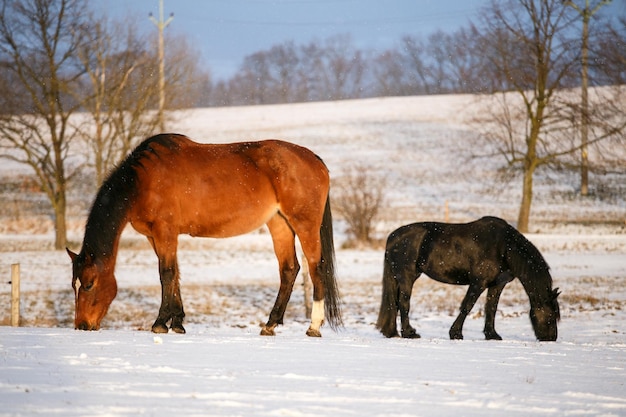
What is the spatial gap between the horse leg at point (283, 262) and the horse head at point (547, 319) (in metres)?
3.09

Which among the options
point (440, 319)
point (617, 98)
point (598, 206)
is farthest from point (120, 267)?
point (598, 206)

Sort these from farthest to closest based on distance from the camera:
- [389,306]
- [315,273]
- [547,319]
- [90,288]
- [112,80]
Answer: [112,80] → [389,306] → [547,319] → [315,273] → [90,288]

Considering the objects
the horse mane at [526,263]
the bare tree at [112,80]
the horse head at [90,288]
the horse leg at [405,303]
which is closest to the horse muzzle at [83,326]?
the horse head at [90,288]

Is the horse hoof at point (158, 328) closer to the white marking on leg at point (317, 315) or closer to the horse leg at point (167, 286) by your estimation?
the horse leg at point (167, 286)

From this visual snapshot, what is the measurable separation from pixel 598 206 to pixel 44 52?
24.4 m

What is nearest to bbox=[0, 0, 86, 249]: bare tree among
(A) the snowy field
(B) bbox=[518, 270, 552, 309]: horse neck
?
(A) the snowy field

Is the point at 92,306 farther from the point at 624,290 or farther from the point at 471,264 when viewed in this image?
the point at 624,290

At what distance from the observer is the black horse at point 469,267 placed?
8867 millimetres

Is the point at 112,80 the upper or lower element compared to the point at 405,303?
→ upper

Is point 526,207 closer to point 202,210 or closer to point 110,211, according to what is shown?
point 202,210

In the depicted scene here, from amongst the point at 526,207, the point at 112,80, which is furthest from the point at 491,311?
the point at 112,80

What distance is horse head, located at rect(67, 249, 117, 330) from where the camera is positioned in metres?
7.57

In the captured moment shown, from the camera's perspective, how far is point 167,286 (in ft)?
25.7

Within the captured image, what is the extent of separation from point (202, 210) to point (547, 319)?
14.7 feet
